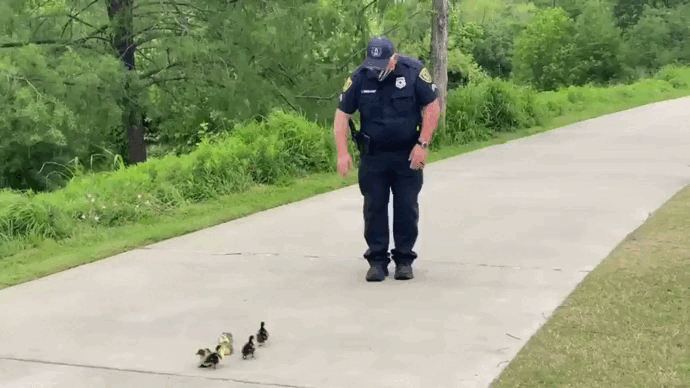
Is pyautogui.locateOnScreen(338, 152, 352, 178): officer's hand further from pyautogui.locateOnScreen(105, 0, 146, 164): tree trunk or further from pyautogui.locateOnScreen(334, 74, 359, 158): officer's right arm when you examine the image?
pyautogui.locateOnScreen(105, 0, 146, 164): tree trunk

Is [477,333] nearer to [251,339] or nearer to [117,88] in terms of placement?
[251,339]

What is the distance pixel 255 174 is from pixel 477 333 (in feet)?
21.0

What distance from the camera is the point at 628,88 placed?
27969 mm

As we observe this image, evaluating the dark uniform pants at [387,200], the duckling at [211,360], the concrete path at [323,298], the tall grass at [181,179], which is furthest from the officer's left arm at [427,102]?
the tall grass at [181,179]

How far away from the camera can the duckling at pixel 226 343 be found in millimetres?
4945

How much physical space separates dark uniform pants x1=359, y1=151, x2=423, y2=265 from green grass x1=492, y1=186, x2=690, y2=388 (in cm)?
121

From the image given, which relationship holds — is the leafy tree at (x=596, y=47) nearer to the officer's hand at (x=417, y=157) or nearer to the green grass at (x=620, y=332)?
the green grass at (x=620, y=332)

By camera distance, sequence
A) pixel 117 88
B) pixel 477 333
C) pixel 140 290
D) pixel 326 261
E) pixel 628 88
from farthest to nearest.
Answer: pixel 628 88, pixel 117 88, pixel 326 261, pixel 140 290, pixel 477 333

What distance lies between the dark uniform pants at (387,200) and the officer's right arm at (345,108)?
0.19m

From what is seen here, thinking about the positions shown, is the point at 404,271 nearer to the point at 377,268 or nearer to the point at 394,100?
the point at 377,268

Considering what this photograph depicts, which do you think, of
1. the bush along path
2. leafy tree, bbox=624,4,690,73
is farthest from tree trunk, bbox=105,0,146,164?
leafy tree, bbox=624,4,690,73

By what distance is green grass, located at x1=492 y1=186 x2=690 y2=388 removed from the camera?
14.8 feet

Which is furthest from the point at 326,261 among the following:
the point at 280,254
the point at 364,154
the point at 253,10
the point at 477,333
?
the point at 253,10

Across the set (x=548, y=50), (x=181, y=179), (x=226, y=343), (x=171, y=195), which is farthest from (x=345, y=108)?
(x=548, y=50)
